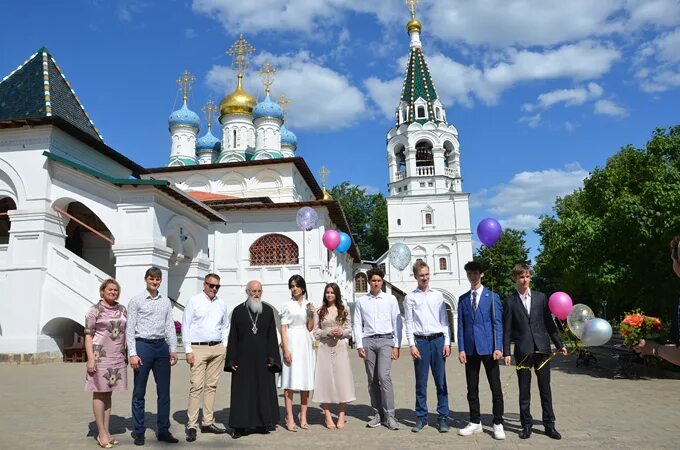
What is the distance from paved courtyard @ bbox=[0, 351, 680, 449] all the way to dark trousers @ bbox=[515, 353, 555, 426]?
0.21m

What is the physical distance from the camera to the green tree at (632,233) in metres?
12.4

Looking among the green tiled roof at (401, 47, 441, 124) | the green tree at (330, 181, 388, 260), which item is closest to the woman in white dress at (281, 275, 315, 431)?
the green tiled roof at (401, 47, 441, 124)

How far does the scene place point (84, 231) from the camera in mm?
19453

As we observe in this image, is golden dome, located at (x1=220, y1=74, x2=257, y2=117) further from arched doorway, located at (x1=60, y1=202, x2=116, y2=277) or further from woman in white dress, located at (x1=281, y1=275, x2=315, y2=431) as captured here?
woman in white dress, located at (x1=281, y1=275, x2=315, y2=431)

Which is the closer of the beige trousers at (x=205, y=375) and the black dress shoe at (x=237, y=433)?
the black dress shoe at (x=237, y=433)

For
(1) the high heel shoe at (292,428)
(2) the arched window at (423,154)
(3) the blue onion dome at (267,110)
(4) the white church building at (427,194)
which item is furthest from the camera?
(2) the arched window at (423,154)

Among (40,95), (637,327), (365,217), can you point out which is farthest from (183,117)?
(637,327)

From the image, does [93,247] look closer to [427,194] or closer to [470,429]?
[470,429]

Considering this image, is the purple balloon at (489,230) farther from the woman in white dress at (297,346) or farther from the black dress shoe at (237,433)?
the black dress shoe at (237,433)

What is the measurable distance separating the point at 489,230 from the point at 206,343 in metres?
5.38

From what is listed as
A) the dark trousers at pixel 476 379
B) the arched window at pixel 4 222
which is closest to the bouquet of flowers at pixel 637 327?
the dark trousers at pixel 476 379

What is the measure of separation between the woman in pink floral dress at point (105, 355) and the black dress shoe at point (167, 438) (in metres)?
0.45

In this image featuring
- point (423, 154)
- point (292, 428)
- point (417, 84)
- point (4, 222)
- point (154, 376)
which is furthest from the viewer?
point (417, 84)

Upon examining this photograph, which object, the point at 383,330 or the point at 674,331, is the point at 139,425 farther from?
the point at 674,331
